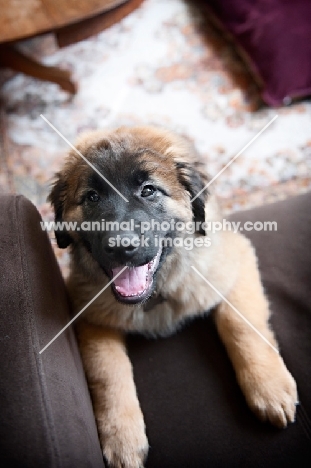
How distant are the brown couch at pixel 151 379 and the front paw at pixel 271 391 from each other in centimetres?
3

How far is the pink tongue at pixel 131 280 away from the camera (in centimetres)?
135

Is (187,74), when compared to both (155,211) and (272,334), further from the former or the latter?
(272,334)

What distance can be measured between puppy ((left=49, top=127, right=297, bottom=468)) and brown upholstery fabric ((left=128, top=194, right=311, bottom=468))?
0.13ft

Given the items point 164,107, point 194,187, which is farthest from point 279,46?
point 194,187

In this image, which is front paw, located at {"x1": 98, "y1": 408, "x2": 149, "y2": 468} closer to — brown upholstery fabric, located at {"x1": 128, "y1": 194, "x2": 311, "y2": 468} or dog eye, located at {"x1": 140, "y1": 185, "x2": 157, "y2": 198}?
brown upholstery fabric, located at {"x1": 128, "y1": 194, "x2": 311, "y2": 468}

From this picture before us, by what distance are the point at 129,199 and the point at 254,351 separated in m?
0.66

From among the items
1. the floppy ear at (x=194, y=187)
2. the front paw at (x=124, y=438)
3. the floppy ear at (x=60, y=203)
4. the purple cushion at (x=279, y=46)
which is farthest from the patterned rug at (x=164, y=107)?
the front paw at (x=124, y=438)

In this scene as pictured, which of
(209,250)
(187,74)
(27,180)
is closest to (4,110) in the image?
(27,180)

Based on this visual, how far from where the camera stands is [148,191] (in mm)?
1404

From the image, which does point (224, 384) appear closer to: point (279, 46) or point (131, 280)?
point (131, 280)

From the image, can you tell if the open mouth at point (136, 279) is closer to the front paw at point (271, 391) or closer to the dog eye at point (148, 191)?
the dog eye at point (148, 191)

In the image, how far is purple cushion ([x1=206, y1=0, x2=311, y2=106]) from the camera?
2572mm

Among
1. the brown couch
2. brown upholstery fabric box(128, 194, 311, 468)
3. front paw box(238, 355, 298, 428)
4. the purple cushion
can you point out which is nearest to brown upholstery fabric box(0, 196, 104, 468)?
the brown couch

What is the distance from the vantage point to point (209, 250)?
5.03 feet
